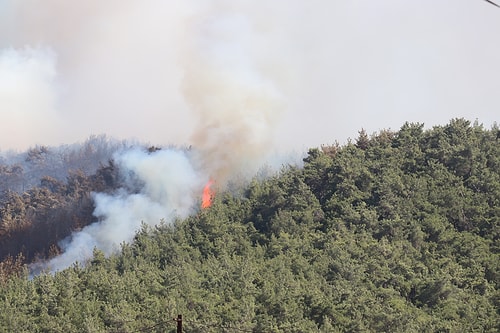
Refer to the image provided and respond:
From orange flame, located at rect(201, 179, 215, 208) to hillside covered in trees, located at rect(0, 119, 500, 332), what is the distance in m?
3.20

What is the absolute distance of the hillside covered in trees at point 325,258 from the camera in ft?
280

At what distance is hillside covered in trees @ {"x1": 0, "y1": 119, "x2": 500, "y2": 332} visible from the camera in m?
85.3

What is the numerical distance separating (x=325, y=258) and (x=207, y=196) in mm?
36907

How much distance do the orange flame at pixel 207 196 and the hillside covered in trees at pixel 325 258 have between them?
320 centimetres

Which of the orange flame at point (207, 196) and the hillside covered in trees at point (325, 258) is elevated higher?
the orange flame at point (207, 196)

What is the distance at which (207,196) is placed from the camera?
137 metres

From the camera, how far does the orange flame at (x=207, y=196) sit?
435 feet

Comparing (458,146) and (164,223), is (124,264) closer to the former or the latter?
(164,223)

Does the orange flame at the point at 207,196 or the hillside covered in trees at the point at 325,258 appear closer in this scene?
the hillside covered in trees at the point at 325,258

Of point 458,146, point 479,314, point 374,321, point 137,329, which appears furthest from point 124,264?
point 458,146

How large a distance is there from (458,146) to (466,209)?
44.3 ft

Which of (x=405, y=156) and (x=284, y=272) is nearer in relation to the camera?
(x=284, y=272)

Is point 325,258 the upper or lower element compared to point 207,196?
lower

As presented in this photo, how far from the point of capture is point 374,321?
278 ft
